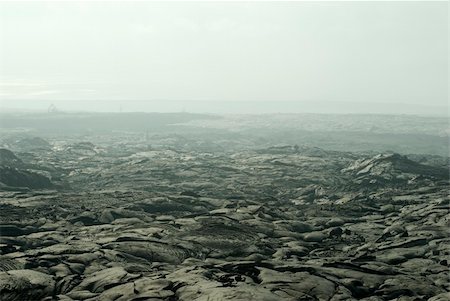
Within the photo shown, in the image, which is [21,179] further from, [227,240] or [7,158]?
[227,240]

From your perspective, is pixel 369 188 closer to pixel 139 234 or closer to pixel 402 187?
pixel 402 187

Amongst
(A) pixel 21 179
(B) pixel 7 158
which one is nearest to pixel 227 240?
(A) pixel 21 179

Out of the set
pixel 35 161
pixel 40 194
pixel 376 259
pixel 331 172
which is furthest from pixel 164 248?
pixel 35 161

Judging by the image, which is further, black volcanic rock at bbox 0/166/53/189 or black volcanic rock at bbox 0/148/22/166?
black volcanic rock at bbox 0/148/22/166

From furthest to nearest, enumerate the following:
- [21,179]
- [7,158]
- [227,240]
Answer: [7,158]
[21,179]
[227,240]

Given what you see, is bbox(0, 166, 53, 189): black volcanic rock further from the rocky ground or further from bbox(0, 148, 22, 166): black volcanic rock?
bbox(0, 148, 22, 166): black volcanic rock

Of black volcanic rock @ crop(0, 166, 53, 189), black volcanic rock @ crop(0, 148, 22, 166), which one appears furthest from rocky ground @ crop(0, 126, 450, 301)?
black volcanic rock @ crop(0, 148, 22, 166)

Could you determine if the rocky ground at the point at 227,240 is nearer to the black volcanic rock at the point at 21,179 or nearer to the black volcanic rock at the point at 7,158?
the black volcanic rock at the point at 21,179

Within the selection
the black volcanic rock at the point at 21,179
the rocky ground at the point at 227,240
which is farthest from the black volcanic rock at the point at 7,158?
the black volcanic rock at the point at 21,179
